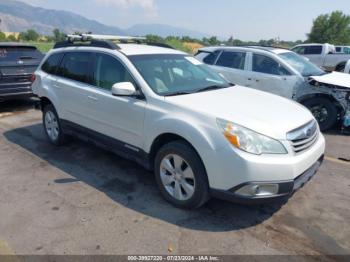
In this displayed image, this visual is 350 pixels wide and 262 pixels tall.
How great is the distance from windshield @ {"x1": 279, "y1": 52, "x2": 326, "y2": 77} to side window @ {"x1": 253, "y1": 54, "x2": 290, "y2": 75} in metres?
0.25

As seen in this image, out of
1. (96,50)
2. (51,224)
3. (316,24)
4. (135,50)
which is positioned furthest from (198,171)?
(316,24)

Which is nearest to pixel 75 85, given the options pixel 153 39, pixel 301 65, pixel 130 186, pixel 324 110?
pixel 130 186

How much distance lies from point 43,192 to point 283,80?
5.28 m

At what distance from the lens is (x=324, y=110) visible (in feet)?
21.0

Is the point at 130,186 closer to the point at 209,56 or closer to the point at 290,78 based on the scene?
the point at 290,78

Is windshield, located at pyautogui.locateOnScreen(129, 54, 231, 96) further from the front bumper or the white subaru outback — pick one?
the front bumper

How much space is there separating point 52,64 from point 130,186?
2741 mm

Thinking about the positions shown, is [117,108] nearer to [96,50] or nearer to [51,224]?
[96,50]

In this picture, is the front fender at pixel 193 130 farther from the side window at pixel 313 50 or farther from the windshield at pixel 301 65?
the side window at pixel 313 50

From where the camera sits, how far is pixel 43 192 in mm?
3824

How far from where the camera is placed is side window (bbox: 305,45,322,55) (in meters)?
16.5

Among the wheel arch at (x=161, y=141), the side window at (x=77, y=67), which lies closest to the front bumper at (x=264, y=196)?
the wheel arch at (x=161, y=141)

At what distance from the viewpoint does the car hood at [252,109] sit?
297 cm

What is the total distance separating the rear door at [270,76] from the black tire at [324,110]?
1.60 feet
